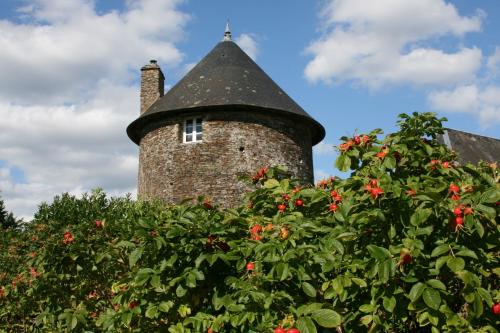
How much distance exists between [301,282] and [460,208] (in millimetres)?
1031

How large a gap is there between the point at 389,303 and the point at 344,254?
47 cm

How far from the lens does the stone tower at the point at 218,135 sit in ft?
63.0

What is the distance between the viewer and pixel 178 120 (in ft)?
65.6

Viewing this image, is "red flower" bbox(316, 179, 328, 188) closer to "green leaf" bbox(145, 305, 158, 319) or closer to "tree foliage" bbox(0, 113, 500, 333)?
"tree foliage" bbox(0, 113, 500, 333)

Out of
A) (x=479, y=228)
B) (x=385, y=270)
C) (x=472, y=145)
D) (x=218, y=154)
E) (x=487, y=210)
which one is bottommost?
(x=385, y=270)

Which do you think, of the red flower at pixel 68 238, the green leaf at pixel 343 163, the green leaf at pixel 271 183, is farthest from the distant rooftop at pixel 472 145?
the red flower at pixel 68 238

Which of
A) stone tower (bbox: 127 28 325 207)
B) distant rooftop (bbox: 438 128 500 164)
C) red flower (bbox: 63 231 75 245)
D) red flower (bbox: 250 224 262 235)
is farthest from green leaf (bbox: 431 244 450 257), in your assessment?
distant rooftop (bbox: 438 128 500 164)

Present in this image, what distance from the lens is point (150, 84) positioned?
23125 millimetres

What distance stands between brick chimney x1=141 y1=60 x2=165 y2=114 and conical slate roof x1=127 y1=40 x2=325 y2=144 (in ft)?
4.59

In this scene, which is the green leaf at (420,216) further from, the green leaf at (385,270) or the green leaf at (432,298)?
the green leaf at (432,298)

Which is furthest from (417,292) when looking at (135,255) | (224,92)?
(224,92)

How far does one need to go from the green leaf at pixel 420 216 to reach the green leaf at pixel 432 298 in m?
0.38

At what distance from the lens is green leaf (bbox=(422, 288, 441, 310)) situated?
9.41ft

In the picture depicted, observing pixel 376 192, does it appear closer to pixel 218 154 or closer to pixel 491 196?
pixel 491 196
